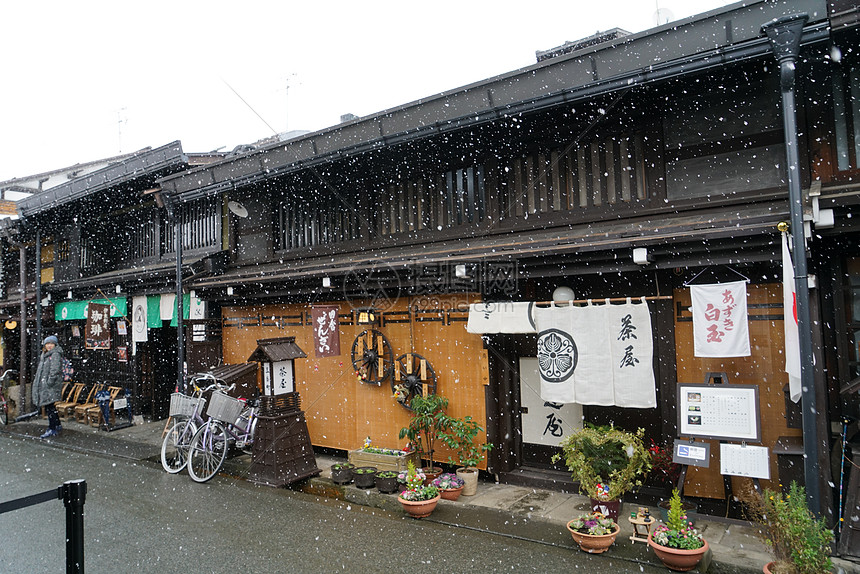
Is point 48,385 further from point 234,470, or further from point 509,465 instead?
point 509,465

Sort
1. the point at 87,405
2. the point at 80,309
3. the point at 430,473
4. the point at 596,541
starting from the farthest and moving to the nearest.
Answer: the point at 80,309 < the point at 87,405 < the point at 430,473 < the point at 596,541

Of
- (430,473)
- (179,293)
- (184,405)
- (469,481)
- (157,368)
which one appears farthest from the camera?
(157,368)

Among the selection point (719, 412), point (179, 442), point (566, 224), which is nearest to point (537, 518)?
point (719, 412)

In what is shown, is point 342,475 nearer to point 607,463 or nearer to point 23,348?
point 607,463

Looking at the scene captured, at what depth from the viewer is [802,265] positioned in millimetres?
5941

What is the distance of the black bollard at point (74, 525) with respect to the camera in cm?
436

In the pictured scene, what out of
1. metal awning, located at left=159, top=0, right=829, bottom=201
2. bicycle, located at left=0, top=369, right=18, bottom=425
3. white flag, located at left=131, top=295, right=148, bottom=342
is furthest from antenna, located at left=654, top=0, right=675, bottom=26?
bicycle, located at left=0, top=369, right=18, bottom=425

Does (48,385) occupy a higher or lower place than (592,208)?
lower

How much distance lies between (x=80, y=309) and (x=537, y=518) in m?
16.7

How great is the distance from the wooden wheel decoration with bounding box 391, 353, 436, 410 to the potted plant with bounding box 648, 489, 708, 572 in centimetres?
481

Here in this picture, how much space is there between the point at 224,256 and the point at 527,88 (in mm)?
9354

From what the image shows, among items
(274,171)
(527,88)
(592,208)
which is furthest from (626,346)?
(274,171)

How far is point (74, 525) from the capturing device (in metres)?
4.40

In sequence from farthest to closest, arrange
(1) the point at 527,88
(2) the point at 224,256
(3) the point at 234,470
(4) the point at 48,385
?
1. (4) the point at 48,385
2. (2) the point at 224,256
3. (3) the point at 234,470
4. (1) the point at 527,88
